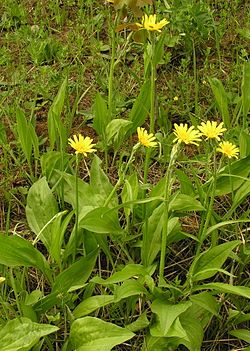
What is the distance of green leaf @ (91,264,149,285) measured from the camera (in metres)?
1.84

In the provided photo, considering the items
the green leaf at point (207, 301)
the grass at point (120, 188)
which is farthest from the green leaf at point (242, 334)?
the green leaf at point (207, 301)

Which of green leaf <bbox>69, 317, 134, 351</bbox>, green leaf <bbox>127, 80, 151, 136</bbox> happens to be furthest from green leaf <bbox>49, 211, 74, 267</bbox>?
green leaf <bbox>127, 80, 151, 136</bbox>

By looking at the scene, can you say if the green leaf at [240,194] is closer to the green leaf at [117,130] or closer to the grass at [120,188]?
the grass at [120,188]

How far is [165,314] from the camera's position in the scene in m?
1.85

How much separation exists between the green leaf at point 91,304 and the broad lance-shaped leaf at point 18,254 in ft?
0.56

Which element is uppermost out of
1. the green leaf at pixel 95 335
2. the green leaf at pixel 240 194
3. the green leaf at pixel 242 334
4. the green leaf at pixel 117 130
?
the green leaf at pixel 117 130

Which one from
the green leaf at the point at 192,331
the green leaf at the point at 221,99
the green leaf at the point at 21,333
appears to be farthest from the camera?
the green leaf at the point at 221,99

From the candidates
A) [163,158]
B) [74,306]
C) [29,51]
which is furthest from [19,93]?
[74,306]

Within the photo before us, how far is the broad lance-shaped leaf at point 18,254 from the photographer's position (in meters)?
1.95

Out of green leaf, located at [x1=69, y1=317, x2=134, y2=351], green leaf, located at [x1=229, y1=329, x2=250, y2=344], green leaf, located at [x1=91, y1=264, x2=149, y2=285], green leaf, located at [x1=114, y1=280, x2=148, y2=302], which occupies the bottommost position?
green leaf, located at [x1=229, y1=329, x2=250, y2=344]

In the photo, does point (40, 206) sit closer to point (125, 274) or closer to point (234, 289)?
point (125, 274)

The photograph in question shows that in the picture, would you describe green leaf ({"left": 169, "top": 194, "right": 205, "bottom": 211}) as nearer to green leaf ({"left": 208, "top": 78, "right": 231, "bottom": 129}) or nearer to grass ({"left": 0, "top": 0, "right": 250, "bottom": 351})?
grass ({"left": 0, "top": 0, "right": 250, "bottom": 351})

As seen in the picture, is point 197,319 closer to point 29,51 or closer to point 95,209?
point 95,209

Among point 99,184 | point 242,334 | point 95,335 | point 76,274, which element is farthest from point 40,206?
point 242,334
